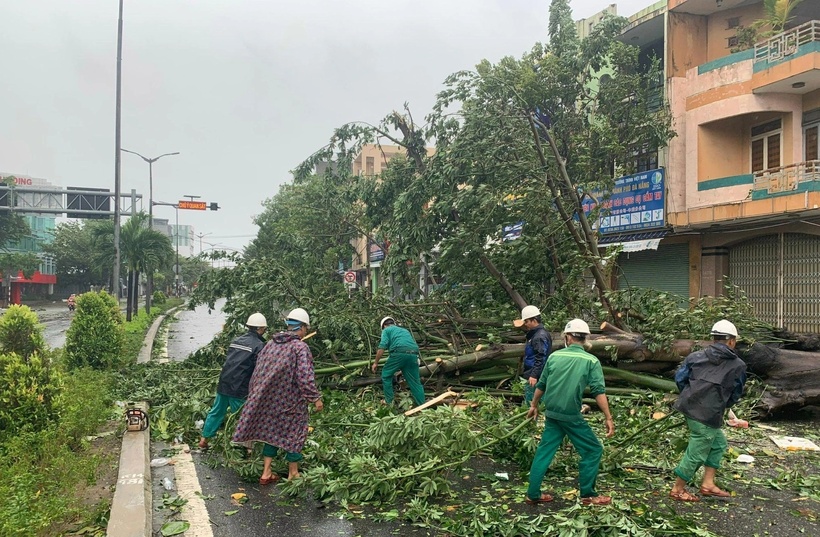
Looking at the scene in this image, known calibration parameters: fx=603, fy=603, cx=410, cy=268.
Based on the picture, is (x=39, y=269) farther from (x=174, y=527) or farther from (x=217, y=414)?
(x=174, y=527)

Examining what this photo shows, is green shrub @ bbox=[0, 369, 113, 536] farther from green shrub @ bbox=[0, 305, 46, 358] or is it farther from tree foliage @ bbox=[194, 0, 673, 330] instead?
tree foliage @ bbox=[194, 0, 673, 330]

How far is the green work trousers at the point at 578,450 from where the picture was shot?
4.44 metres

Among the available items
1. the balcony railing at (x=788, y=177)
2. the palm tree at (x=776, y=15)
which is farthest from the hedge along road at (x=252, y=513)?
the palm tree at (x=776, y=15)

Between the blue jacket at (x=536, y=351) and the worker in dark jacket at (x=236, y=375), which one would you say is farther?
the blue jacket at (x=536, y=351)

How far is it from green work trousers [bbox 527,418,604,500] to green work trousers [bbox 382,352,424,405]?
280cm

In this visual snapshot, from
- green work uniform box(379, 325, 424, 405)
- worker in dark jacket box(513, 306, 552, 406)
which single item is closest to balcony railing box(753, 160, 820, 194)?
worker in dark jacket box(513, 306, 552, 406)

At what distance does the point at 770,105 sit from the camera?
13375 millimetres

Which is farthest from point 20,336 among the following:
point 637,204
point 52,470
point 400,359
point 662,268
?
point 662,268

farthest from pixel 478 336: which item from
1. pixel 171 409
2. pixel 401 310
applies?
pixel 171 409

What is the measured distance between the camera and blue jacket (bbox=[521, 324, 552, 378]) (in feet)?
21.3

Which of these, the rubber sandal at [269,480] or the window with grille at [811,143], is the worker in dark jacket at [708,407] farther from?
the window with grille at [811,143]

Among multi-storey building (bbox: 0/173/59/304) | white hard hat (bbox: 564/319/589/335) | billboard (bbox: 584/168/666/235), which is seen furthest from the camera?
multi-storey building (bbox: 0/173/59/304)

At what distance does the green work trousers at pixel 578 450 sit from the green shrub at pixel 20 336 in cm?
522

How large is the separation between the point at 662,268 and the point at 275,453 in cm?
1394
